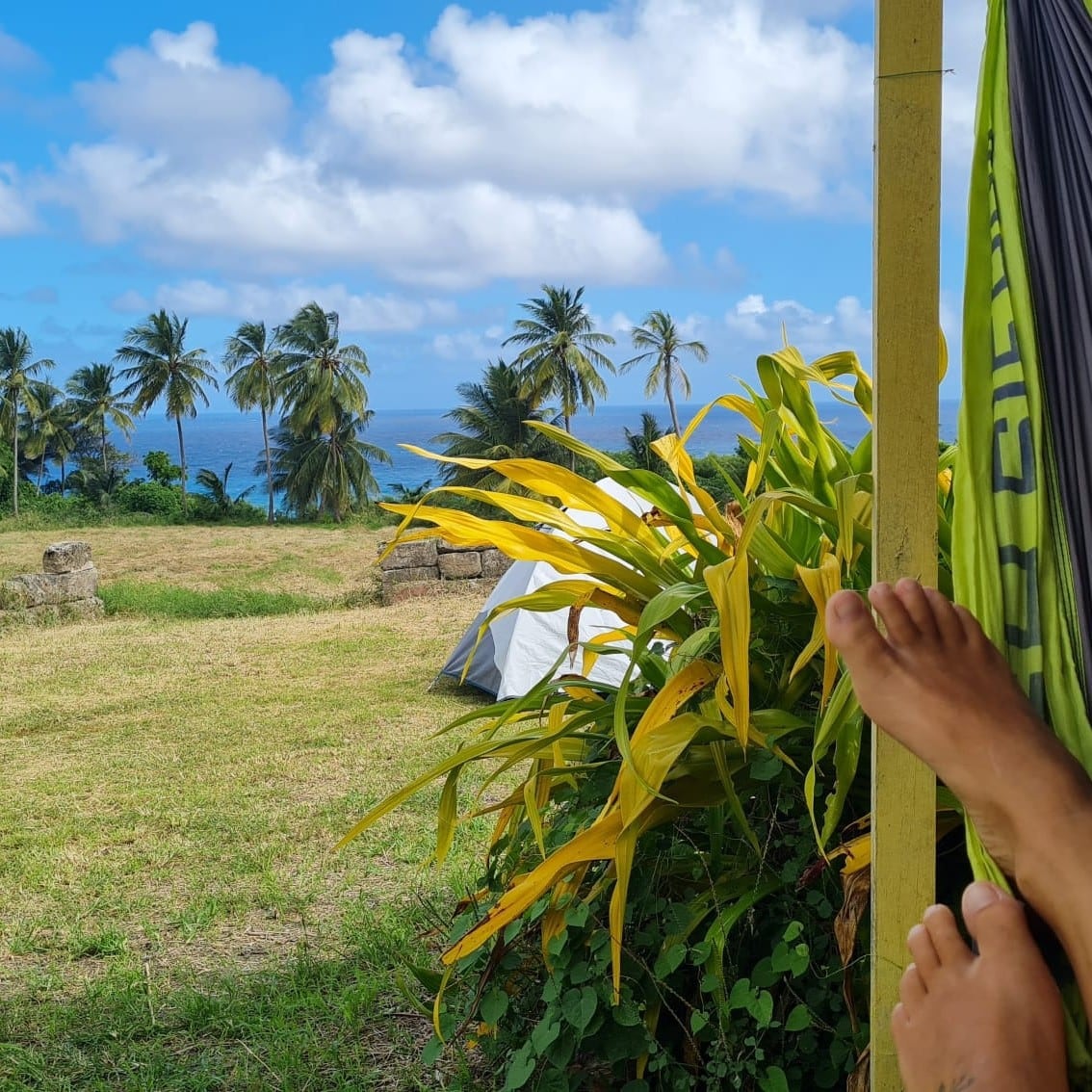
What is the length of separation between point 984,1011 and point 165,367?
42009mm

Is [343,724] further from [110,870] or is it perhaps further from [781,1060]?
[781,1060]

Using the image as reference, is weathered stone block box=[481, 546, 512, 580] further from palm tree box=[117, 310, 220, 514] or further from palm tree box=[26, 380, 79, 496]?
palm tree box=[26, 380, 79, 496]

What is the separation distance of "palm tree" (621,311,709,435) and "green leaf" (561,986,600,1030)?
126 feet

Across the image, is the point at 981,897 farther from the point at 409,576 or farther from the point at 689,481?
the point at 409,576

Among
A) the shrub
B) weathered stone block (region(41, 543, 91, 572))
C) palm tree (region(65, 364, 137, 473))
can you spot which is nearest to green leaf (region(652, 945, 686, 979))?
weathered stone block (region(41, 543, 91, 572))

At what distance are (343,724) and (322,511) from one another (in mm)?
30916

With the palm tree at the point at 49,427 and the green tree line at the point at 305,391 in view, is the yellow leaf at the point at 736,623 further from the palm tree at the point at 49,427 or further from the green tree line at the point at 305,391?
the palm tree at the point at 49,427

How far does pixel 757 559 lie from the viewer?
164 cm

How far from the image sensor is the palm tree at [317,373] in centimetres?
3562

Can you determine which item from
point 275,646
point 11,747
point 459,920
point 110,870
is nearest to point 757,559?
point 459,920

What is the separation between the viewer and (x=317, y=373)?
3584cm

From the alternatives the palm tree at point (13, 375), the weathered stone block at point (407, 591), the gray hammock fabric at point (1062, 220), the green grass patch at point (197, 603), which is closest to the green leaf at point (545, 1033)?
the gray hammock fabric at point (1062, 220)

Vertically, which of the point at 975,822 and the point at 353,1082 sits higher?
the point at 975,822

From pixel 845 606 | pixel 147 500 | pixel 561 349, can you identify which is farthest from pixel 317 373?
pixel 845 606
